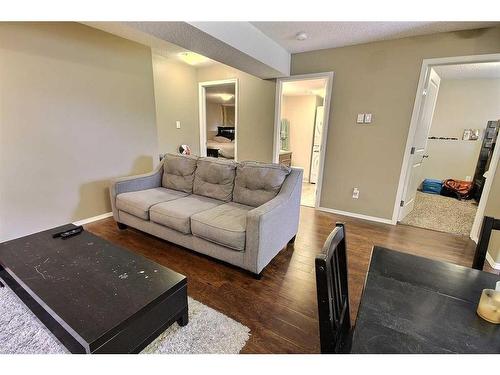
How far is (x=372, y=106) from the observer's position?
10.3ft

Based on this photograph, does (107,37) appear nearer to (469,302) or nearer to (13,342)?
(13,342)

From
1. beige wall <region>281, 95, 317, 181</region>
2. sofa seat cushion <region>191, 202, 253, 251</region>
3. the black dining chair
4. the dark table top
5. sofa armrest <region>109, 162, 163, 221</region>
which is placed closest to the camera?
the dark table top

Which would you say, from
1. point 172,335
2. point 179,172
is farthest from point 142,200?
point 172,335

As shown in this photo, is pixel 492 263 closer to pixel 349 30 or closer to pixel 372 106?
pixel 372 106

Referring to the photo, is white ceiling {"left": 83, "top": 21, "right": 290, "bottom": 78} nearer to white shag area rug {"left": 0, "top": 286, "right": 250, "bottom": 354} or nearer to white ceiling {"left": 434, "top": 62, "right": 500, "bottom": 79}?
white shag area rug {"left": 0, "top": 286, "right": 250, "bottom": 354}

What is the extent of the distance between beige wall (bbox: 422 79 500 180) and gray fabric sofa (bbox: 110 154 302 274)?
4617 millimetres

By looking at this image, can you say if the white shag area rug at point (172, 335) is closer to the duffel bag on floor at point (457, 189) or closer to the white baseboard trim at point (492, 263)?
the white baseboard trim at point (492, 263)

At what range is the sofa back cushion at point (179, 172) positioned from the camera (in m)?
2.86

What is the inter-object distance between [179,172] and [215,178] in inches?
22.8

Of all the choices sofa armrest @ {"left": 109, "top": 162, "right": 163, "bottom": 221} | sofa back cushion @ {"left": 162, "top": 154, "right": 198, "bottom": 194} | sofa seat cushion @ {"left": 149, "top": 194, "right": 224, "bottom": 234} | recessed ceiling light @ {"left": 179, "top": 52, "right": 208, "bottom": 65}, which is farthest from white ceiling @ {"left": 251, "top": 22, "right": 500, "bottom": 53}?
sofa armrest @ {"left": 109, "top": 162, "right": 163, "bottom": 221}

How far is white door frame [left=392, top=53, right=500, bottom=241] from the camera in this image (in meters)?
2.52
